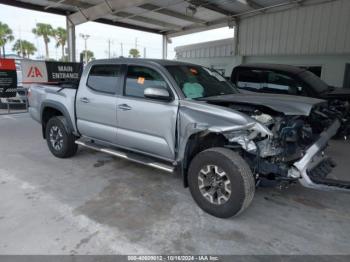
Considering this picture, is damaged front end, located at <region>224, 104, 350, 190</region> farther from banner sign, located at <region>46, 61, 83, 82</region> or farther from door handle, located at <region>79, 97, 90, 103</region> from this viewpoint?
banner sign, located at <region>46, 61, 83, 82</region>

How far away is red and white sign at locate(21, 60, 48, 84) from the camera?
9391mm

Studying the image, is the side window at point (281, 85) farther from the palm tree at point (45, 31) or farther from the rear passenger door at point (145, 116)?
the palm tree at point (45, 31)

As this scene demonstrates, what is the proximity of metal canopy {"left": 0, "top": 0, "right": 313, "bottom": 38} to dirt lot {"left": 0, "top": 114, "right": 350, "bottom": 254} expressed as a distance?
705cm

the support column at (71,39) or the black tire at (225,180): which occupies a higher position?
the support column at (71,39)

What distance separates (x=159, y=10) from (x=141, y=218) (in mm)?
10046

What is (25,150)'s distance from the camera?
5.69 metres

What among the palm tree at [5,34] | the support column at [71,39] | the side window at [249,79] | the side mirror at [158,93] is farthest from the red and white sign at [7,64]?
the palm tree at [5,34]

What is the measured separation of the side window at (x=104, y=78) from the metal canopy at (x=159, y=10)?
5.59m

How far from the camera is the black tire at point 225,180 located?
289 cm

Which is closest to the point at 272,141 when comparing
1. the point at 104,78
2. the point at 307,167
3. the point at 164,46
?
the point at 307,167

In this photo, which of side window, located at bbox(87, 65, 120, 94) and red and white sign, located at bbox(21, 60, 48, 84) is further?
red and white sign, located at bbox(21, 60, 48, 84)

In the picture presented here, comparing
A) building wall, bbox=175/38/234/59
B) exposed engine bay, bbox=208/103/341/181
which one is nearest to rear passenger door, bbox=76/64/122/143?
exposed engine bay, bbox=208/103/341/181

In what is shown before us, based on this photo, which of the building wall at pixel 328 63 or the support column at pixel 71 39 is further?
the support column at pixel 71 39

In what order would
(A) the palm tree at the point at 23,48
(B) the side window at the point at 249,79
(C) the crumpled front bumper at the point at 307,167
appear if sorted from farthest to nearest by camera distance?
(A) the palm tree at the point at 23,48 < (B) the side window at the point at 249,79 < (C) the crumpled front bumper at the point at 307,167
